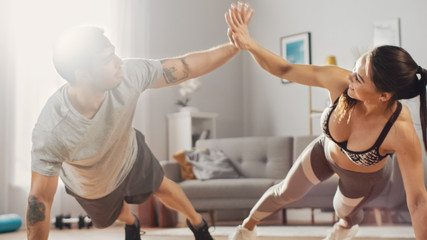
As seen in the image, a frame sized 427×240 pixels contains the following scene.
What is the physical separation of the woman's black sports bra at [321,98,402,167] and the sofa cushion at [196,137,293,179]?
258 centimetres

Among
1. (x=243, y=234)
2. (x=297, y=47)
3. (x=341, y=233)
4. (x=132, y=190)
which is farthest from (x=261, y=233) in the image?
(x=297, y=47)

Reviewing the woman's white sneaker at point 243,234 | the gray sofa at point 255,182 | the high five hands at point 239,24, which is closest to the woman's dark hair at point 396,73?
the high five hands at point 239,24

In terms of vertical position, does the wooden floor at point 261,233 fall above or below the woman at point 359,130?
below

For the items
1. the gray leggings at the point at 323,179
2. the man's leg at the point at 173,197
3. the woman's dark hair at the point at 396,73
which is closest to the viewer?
the woman's dark hair at the point at 396,73

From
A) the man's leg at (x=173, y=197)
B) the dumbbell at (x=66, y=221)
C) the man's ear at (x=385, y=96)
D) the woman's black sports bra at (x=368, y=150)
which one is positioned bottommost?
the dumbbell at (x=66, y=221)

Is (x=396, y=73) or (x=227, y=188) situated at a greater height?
(x=396, y=73)

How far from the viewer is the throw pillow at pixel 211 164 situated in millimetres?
4367

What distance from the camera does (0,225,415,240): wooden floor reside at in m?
3.45

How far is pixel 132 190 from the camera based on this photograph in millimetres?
2014

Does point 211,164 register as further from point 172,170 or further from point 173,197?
point 173,197

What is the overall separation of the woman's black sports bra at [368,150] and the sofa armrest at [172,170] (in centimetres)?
259

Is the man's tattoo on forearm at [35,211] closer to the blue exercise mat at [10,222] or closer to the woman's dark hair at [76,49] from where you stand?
the woman's dark hair at [76,49]

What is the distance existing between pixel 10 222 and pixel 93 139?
2.65m

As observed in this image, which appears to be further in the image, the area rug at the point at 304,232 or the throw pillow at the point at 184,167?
the throw pillow at the point at 184,167
